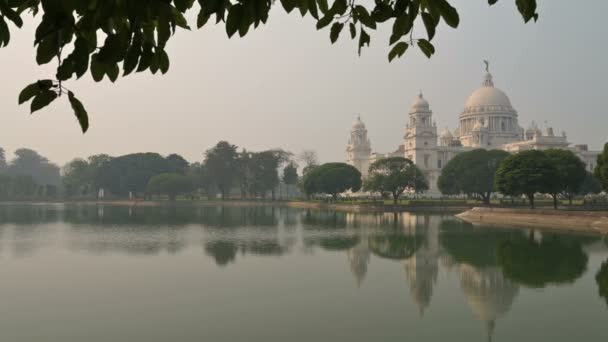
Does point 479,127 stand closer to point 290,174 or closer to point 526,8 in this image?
point 290,174

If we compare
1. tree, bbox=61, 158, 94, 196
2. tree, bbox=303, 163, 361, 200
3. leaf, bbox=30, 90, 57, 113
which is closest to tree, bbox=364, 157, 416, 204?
tree, bbox=303, 163, 361, 200

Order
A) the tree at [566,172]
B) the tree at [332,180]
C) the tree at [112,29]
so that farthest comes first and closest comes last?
the tree at [332,180] < the tree at [566,172] < the tree at [112,29]

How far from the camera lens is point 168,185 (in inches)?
3745

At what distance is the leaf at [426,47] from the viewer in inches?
141

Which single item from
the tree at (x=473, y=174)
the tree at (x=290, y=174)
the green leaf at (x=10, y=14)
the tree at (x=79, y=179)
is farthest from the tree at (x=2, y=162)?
the green leaf at (x=10, y=14)

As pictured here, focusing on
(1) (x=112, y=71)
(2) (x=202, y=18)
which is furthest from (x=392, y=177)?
(1) (x=112, y=71)

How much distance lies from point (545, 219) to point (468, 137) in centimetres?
6833

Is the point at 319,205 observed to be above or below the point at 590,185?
below

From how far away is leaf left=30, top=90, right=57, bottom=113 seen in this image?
2785 millimetres

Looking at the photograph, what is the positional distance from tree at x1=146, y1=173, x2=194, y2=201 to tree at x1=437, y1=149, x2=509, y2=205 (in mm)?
45097

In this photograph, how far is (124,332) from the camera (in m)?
12.6

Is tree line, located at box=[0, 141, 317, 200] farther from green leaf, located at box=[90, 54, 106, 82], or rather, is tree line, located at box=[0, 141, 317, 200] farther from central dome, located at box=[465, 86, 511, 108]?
green leaf, located at box=[90, 54, 106, 82]

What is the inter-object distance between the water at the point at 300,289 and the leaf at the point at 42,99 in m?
10.1

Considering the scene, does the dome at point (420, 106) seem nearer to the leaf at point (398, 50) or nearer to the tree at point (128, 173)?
the tree at point (128, 173)
